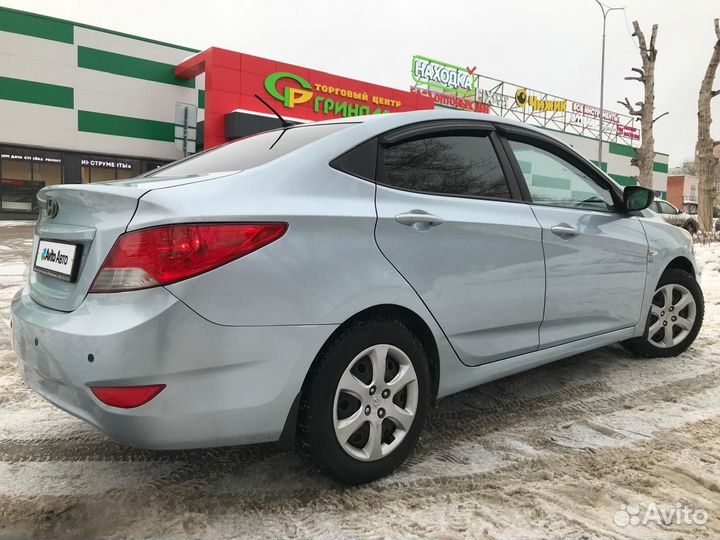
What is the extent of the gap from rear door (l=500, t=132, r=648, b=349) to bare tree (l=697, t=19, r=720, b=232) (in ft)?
48.7

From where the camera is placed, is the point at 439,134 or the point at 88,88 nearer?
the point at 439,134

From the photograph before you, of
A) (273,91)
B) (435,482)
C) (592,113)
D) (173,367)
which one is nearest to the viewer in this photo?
(173,367)

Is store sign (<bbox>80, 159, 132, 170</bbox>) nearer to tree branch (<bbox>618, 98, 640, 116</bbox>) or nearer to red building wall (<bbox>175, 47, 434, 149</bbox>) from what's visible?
red building wall (<bbox>175, 47, 434, 149</bbox>)

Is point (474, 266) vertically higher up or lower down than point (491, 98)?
lower down

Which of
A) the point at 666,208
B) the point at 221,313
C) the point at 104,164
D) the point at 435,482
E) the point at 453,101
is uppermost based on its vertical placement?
the point at 453,101

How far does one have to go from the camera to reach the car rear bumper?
5.65 feet

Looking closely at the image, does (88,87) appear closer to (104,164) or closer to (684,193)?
(104,164)

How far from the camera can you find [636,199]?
3.55 meters

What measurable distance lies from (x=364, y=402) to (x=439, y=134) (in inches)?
54.2

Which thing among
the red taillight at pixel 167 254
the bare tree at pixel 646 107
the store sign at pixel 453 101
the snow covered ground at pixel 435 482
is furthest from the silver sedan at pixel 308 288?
the store sign at pixel 453 101

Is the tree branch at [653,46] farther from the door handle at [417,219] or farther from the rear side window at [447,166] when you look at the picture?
the door handle at [417,219]

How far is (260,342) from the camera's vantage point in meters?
1.86

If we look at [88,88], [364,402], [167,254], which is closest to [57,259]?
[167,254]

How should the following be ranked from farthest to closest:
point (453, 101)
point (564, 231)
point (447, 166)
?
point (453, 101) → point (564, 231) → point (447, 166)
